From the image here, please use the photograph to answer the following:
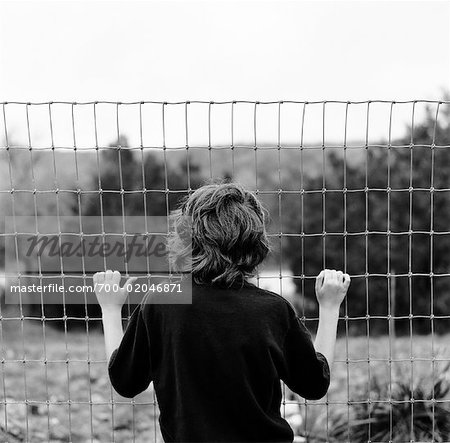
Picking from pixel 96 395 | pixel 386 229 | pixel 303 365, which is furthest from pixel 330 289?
pixel 386 229

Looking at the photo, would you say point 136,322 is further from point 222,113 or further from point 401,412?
point 401,412

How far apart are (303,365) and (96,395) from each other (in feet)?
10.7

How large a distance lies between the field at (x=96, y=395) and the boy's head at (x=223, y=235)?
3.27ft

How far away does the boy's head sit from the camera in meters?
2.02

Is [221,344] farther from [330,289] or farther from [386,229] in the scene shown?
[386,229]

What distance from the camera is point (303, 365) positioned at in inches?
82.5

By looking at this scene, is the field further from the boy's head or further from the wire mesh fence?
the boy's head

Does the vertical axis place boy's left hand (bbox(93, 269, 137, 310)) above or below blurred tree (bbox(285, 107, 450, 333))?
above

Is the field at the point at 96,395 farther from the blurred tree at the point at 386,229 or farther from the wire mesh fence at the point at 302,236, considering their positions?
the blurred tree at the point at 386,229

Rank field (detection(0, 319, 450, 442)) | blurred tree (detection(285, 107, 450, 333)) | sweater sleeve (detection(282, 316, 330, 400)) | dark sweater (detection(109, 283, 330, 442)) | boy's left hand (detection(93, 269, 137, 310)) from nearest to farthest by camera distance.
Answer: dark sweater (detection(109, 283, 330, 442)), sweater sleeve (detection(282, 316, 330, 400)), boy's left hand (detection(93, 269, 137, 310)), field (detection(0, 319, 450, 442)), blurred tree (detection(285, 107, 450, 333))

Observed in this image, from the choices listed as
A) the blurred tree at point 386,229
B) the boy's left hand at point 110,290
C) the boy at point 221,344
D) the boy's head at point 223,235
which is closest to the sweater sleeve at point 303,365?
the boy at point 221,344

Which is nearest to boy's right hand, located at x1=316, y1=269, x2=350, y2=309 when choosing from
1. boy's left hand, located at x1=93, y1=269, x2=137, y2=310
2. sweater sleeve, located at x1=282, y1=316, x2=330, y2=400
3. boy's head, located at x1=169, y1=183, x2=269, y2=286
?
sweater sleeve, located at x1=282, y1=316, x2=330, y2=400

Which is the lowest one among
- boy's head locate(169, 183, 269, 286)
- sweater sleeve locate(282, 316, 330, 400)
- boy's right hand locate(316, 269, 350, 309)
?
sweater sleeve locate(282, 316, 330, 400)

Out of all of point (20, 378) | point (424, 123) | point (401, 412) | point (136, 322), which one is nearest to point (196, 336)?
point (136, 322)
